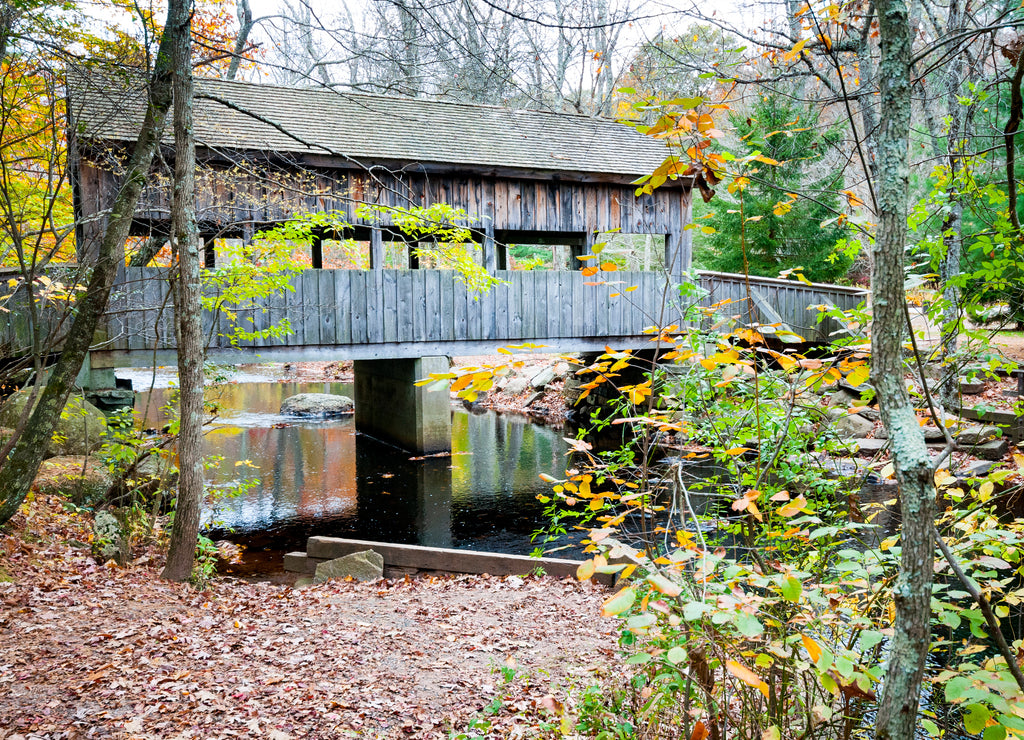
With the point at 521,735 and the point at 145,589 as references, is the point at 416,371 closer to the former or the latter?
the point at 145,589

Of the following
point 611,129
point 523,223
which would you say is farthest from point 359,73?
point 523,223

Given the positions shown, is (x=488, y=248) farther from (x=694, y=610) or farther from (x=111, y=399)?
(x=694, y=610)

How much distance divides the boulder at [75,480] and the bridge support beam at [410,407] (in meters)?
5.76

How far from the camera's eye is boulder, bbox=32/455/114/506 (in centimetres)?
716

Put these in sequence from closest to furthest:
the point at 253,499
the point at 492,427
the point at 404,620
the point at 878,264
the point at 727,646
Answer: the point at 878,264 < the point at 727,646 < the point at 404,620 < the point at 253,499 < the point at 492,427

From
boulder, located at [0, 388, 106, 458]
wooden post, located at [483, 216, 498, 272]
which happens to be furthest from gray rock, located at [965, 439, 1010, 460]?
boulder, located at [0, 388, 106, 458]

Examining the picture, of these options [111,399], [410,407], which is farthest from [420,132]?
[111,399]

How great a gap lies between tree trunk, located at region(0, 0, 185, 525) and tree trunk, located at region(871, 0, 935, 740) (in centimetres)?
499

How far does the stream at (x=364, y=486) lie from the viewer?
8977 mm

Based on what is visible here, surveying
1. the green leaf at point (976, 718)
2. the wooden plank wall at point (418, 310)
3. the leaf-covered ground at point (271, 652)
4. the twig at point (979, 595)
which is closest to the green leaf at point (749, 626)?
the twig at point (979, 595)

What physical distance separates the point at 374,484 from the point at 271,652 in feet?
24.8

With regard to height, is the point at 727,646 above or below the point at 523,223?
below

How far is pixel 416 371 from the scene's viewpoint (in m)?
13.2

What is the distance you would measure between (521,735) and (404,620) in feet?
6.25
